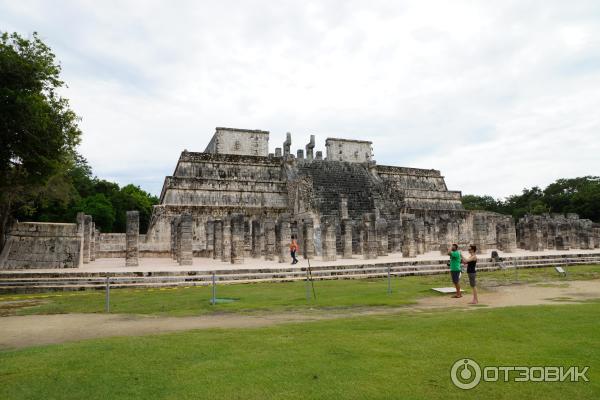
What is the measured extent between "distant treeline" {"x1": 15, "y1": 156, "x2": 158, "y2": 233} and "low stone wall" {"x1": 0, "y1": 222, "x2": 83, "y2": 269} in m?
7.44

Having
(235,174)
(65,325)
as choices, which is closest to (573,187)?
(235,174)

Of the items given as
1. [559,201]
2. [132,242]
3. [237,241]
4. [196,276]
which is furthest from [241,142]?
[559,201]

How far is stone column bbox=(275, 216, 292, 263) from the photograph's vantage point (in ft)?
63.2

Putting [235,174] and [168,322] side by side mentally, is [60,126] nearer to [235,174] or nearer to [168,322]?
[168,322]

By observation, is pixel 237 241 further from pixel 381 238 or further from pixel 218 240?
pixel 381 238

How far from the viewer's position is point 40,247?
1719 cm

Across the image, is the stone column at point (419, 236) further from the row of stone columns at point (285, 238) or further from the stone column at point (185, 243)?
the stone column at point (185, 243)

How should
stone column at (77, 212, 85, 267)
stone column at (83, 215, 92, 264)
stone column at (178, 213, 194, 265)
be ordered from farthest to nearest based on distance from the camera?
stone column at (83, 215, 92, 264) → stone column at (178, 213, 194, 265) → stone column at (77, 212, 85, 267)

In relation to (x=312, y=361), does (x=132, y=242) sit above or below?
above

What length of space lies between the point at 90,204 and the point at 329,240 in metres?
24.9

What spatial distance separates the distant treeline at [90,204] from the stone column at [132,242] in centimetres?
893

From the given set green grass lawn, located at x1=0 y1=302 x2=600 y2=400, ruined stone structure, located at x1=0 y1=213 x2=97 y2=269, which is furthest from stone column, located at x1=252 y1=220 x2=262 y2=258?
green grass lawn, located at x1=0 y1=302 x2=600 y2=400

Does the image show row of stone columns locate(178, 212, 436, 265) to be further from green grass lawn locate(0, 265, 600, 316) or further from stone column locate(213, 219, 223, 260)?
green grass lawn locate(0, 265, 600, 316)

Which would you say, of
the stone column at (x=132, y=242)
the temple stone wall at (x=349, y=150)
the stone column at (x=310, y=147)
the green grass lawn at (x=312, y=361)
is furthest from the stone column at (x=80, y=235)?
the temple stone wall at (x=349, y=150)
